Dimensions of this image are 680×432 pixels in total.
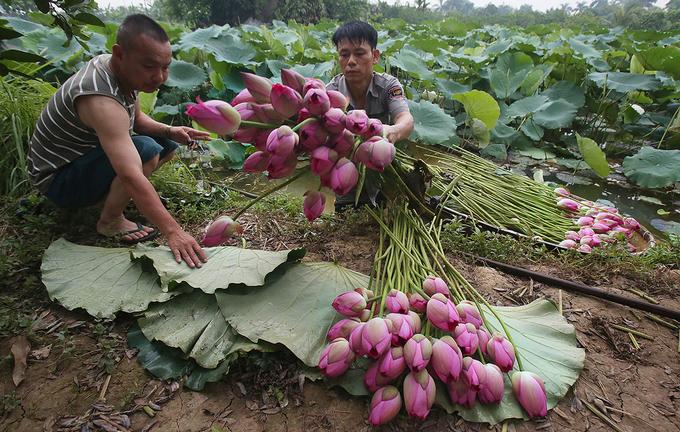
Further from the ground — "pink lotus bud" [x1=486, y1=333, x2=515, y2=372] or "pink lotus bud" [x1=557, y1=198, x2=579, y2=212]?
A: "pink lotus bud" [x1=486, y1=333, x2=515, y2=372]

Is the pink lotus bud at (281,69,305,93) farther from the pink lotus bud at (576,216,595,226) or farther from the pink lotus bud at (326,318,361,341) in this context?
the pink lotus bud at (576,216,595,226)

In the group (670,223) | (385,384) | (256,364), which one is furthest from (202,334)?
(670,223)

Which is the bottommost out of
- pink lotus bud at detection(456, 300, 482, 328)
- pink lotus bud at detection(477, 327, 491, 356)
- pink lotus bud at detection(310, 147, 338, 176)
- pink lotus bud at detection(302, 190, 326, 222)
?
pink lotus bud at detection(477, 327, 491, 356)

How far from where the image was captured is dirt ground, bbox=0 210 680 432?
0.99 m

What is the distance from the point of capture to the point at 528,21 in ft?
77.8

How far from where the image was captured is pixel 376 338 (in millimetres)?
846

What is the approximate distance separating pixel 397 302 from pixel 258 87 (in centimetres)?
60

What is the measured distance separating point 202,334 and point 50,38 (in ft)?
12.5

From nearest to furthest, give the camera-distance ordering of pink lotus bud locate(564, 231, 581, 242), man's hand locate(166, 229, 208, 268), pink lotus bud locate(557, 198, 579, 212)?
man's hand locate(166, 229, 208, 268) < pink lotus bud locate(564, 231, 581, 242) < pink lotus bud locate(557, 198, 579, 212)

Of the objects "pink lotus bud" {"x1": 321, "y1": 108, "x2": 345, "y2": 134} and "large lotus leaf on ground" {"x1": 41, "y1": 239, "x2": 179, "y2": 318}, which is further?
"large lotus leaf on ground" {"x1": 41, "y1": 239, "x2": 179, "y2": 318}

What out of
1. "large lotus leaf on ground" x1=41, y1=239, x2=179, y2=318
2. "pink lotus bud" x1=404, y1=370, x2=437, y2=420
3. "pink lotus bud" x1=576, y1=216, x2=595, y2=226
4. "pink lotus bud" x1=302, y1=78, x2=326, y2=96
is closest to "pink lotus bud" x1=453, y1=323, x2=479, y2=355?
"pink lotus bud" x1=404, y1=370, x2=437, y2=420

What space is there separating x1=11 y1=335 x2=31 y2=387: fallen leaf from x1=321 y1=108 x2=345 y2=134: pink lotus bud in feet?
3.52

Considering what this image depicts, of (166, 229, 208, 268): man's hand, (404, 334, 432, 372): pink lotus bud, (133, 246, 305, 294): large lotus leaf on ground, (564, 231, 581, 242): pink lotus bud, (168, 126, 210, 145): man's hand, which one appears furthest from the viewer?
(168, 126, 210, 145): man's hand

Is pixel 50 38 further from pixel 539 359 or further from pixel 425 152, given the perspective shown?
pixel 539 359
